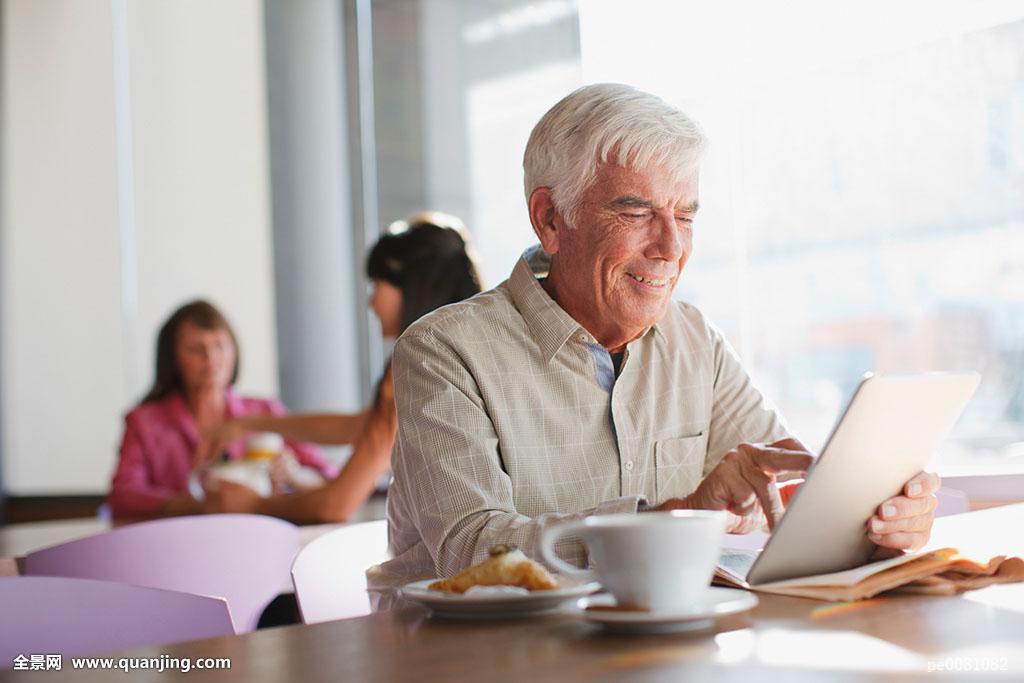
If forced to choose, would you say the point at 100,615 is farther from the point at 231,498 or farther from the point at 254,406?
the point at 254,406

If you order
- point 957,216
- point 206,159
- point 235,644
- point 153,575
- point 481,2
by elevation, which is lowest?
point 153,575

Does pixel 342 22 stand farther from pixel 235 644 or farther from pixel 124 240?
pixel 235 644

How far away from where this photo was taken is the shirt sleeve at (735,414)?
67.9 inches

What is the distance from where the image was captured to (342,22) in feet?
15.8

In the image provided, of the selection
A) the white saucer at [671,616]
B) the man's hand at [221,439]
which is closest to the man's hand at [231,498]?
the man's hand at [221,439]

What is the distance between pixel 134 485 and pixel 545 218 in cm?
242

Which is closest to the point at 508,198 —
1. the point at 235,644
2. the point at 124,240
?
the point at 124,240

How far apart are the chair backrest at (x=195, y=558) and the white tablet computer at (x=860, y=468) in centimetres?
102

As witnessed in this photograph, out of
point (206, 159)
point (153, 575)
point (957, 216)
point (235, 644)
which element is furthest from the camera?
point (206, 159)

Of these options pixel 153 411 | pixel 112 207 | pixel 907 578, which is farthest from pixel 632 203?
pixel 112 207

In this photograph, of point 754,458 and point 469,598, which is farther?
point 754,458

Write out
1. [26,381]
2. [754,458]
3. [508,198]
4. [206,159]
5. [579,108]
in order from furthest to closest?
[26,381], [206,159], [508,198], [579,108], [754,458]

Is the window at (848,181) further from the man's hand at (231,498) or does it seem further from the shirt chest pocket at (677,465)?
the man's hand at (231,498)

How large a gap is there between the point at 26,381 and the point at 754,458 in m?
5.19
